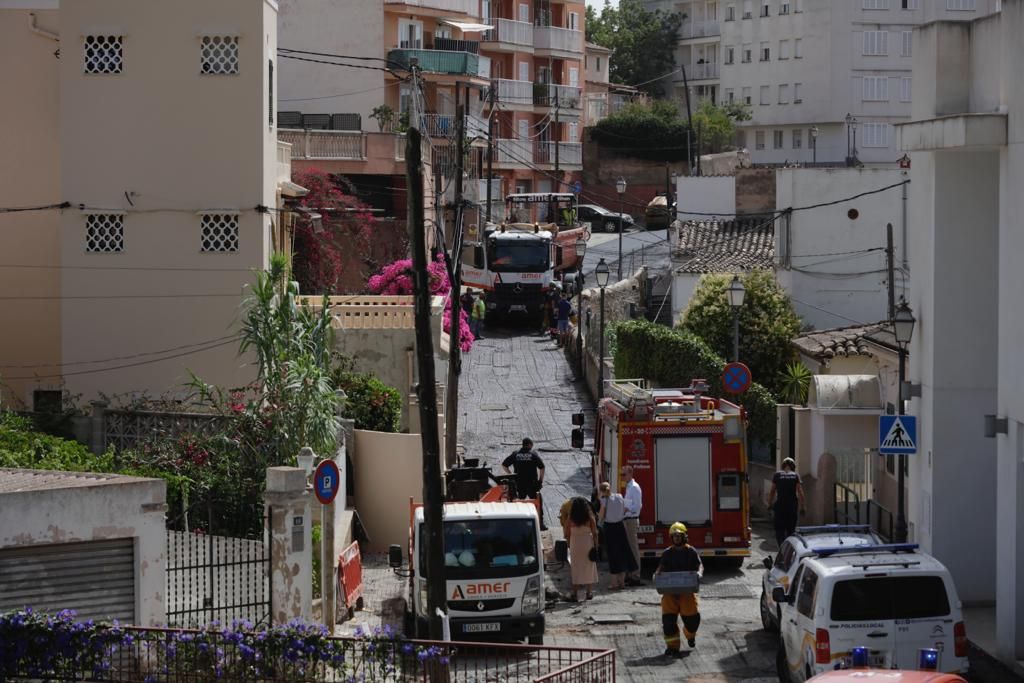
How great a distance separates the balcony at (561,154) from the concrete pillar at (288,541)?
58.9 meters

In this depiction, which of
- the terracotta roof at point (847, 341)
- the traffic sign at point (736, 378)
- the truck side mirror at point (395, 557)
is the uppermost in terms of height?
the terracotta roof at point (847, 341)

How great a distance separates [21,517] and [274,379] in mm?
8255

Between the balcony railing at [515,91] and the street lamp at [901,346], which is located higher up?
the balcony railing at [515,91]

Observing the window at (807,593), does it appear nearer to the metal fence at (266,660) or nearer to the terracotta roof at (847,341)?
the metal fence at (266,660)

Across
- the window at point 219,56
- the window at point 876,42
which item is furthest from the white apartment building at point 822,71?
the window at point 219,56

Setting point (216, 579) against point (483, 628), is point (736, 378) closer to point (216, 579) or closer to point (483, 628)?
point (483, 628)

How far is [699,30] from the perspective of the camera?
96.6 meters

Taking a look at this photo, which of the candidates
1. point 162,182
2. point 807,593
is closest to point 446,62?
point 162,182

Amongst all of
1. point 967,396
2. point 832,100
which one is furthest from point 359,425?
point 832,100

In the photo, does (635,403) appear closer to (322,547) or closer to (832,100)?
(322,547)

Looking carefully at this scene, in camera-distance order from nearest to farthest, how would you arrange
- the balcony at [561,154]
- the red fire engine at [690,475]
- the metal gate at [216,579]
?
1. the metal gate at [216,579]
2. the red fire engine at [690,475]
3. the balcony at [561,154]

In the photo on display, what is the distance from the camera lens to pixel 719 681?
17.3m

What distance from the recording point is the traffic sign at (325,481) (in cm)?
1814

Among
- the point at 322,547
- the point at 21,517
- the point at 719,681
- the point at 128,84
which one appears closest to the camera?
the point at 21,517
